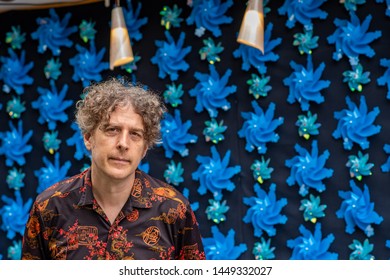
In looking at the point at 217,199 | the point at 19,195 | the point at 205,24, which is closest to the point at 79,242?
the point at 217,199

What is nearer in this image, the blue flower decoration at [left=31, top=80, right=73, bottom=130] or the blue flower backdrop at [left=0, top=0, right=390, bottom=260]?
the blue flower backdrop at [left=0, top=0, right=390, bottom=260]

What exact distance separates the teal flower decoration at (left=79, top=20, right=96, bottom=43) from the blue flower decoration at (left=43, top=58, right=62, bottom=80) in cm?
25

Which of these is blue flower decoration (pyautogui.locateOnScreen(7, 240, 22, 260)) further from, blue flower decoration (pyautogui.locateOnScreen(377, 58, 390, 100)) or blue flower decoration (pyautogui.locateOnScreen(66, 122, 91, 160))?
blue flower decoration (pyautogui.locateOnScreen(377, 58, 390, 100))

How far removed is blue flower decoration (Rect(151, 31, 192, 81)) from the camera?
379 cm

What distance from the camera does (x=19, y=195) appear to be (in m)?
4.20

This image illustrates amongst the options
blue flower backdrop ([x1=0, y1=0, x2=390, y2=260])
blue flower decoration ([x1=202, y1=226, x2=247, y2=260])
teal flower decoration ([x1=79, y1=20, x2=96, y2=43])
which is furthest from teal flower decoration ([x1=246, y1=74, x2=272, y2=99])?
teal flower decoration ([x1=79, y1=20, x2=96, y2=43])

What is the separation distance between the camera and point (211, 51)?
3.71 m

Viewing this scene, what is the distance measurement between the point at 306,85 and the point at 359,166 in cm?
53

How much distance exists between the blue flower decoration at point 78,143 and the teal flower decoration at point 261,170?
1.11 metres

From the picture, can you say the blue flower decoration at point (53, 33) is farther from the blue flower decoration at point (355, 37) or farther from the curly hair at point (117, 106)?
the curly hair at point (117, 106)

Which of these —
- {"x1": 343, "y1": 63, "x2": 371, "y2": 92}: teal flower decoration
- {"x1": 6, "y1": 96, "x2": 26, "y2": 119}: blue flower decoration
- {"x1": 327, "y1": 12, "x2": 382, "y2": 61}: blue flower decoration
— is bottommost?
{"x1": 6, "y1": 96, "x2": 26, "y2": 119}: blue flower decoration

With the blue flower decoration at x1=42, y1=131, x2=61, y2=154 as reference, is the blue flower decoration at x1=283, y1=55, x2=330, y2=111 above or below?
above

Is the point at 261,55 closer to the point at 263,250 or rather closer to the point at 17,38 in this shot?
the point at 263,250

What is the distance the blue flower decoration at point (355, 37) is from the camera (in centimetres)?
336
